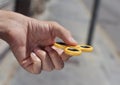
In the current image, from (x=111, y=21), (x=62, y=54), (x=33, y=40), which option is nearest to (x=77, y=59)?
(x=33, y=40)

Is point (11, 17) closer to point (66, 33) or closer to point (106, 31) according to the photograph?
point (66, 33)

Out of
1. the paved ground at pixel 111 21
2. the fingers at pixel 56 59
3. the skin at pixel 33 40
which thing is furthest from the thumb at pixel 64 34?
the paved ground at pixel 111 21

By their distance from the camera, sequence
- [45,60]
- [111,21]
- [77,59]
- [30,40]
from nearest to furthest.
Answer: [45,60], [30,40], [77,59], [111,21]

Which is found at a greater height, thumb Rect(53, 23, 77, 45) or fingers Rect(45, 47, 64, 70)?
thumb Rect(53, 23, 77, 45)

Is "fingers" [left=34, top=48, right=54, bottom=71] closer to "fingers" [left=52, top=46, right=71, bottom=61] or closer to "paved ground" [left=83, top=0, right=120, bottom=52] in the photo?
"fingers" [left=52, top=46, right=71, bottom=61]

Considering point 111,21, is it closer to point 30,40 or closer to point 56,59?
point 30,40

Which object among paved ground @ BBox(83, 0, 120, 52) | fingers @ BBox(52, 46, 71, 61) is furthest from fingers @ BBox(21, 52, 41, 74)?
paved ground @ BBox(83, 0, 120, 52)

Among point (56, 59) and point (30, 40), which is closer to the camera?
point (56, 59)

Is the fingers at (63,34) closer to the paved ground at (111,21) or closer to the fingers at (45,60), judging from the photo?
the fingers at (45,60)

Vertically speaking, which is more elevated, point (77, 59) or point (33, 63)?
point (33, 63)
